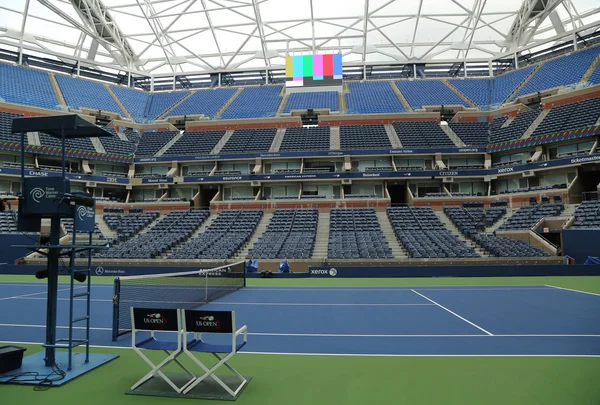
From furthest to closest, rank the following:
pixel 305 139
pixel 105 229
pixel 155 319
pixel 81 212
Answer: pixel 305 139, pixel 105 229, pixel 81 212, pixel 155 319

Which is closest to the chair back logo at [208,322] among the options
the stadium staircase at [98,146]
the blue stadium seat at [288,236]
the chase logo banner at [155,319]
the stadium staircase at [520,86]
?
the chase logo banner at [155,319]

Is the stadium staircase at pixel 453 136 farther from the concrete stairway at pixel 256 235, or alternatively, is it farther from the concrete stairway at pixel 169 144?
the concrete stairway at pixel 169 144

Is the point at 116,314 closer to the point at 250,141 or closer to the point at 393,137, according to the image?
the point at 250,141

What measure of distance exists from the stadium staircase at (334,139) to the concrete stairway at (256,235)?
1128 cm

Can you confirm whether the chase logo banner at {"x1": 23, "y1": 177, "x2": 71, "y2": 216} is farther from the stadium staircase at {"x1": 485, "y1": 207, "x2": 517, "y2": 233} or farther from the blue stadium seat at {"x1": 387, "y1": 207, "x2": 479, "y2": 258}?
the stadium staircase at {"x1": 485, "y1": 207, "x2": 517, "y2": 233}

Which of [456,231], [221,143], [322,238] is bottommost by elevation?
[322,238]

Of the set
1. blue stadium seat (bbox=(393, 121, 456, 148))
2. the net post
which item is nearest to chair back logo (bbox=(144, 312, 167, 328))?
the net post

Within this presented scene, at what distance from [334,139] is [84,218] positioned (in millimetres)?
38600

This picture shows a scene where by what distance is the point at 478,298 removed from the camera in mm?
14586

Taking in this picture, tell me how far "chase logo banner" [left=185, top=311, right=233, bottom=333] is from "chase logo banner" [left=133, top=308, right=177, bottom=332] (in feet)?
0.74

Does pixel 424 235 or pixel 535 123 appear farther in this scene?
pixel 535 123

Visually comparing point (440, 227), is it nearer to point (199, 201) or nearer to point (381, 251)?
point (381, 251)

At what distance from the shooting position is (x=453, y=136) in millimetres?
42531

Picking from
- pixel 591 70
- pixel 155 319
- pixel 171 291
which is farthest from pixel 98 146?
pixel 591 70
